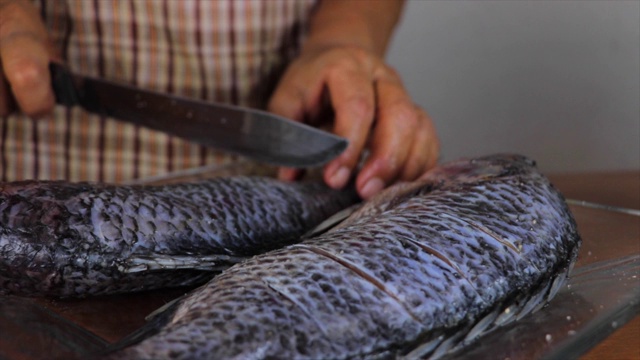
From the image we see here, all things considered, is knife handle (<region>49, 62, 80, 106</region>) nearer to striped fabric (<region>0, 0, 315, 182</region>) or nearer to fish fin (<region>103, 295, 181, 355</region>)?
striped fabric (<region>0, 0, 315, 182</region>)

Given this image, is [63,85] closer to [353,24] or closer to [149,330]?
[353,24]

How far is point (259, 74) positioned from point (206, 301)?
1.20m

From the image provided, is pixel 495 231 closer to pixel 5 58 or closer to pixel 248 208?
pixel 248 208

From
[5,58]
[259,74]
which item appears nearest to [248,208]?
[5,58]

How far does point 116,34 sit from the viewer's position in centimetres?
184

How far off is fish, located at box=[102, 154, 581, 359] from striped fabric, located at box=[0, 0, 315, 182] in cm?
96

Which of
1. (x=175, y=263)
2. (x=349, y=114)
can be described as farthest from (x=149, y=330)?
(x=349, y=114)

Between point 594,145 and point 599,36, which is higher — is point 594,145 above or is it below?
below

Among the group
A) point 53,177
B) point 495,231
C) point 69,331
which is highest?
point 495,231

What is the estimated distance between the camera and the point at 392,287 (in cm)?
81

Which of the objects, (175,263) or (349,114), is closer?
(175,263)

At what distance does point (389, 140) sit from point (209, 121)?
0.35 metres

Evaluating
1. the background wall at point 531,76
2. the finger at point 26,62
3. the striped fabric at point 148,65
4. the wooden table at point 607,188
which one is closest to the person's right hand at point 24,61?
the finger at point 26,62

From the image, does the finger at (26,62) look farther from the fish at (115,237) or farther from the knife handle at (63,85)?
the fish at (115,237)
